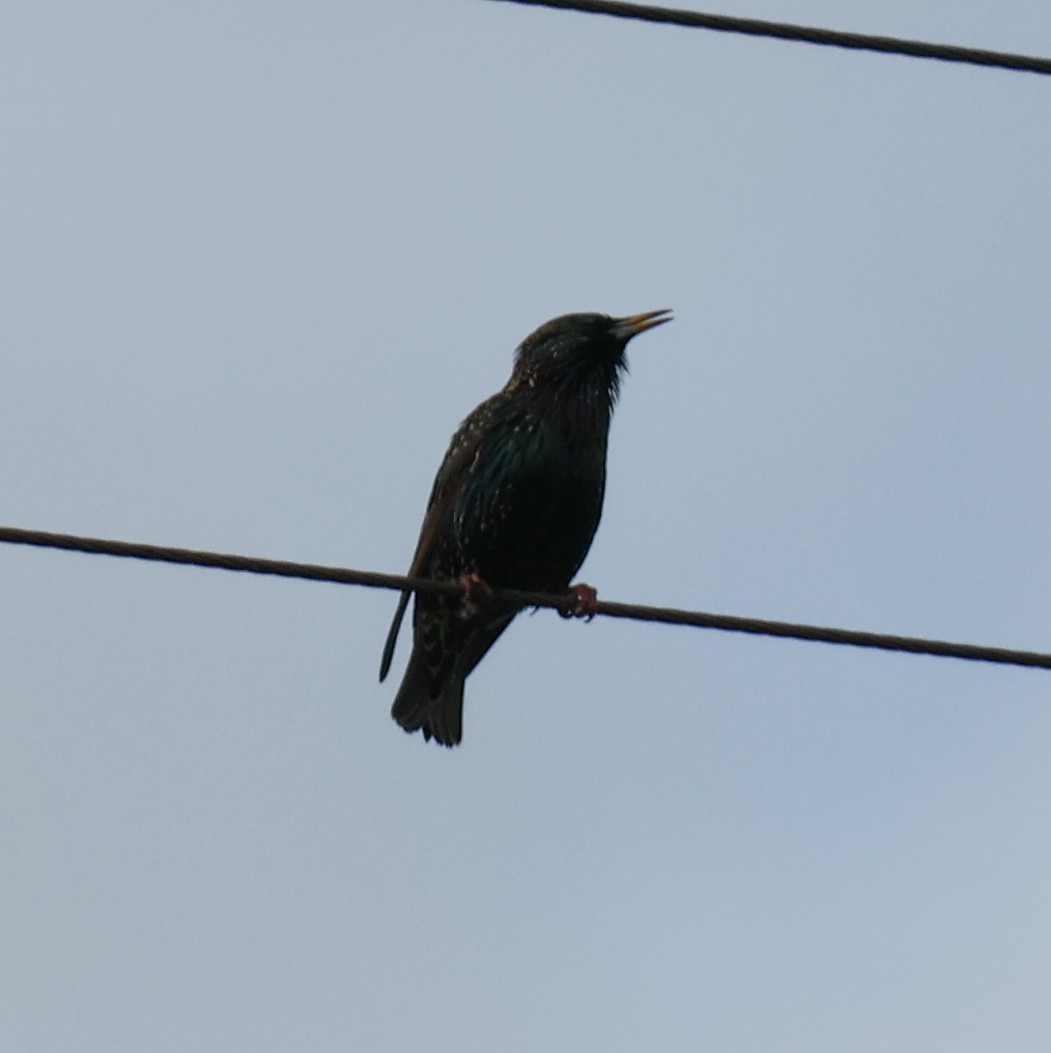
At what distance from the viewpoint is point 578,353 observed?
660 centimetres

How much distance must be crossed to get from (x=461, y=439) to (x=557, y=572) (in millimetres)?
512

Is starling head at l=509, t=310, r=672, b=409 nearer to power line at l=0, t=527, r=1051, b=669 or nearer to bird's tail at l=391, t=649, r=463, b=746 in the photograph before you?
bird's tail at l=391, t=649, r=463, b=746

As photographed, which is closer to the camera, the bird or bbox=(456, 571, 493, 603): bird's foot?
bbox=(456, 571, 493, 603): bird's foot

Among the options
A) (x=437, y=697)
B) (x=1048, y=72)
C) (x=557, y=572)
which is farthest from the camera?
(x=437, y=697)

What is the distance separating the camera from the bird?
20.4 feet

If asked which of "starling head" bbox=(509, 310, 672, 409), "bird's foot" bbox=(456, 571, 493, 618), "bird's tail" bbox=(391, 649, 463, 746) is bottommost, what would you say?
"bird's tail" bbox=(391, 649, 463, 746)

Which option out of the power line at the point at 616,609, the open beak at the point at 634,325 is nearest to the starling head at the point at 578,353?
the open beak at the point at 634,325

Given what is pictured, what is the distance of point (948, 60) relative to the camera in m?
4.14

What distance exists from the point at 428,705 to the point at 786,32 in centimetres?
307

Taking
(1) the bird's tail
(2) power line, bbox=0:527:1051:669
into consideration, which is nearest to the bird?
(1) the bird's tail

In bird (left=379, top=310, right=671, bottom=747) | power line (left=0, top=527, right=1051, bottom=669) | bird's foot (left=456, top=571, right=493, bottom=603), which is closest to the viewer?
power line (left=0, top=527, right=1051, bottom=669)

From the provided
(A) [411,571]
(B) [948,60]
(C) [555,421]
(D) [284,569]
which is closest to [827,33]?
(B) [948,60]

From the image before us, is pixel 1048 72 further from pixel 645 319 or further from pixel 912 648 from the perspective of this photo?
pixel 645 319

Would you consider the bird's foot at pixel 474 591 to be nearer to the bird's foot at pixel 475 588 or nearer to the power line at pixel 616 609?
the bird's foot at pixel 475 588
